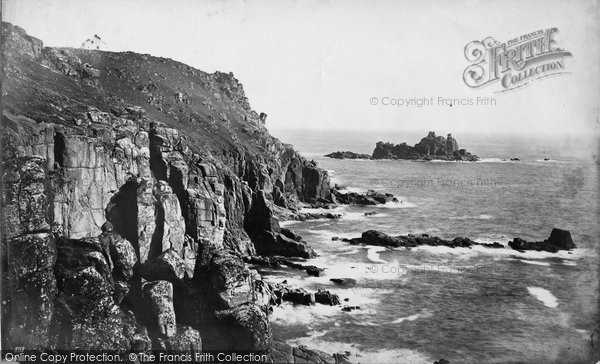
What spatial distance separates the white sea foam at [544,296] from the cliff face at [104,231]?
61.6 ft

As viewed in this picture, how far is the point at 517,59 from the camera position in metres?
30.8

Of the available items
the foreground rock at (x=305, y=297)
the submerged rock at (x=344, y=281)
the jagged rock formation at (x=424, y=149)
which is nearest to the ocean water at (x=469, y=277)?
the submerged rock at (x=344, y=281)

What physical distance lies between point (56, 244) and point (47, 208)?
185 cm

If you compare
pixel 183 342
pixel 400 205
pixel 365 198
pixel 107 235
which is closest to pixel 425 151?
pixel 365 198

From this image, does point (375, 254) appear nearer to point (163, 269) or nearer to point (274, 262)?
point (274, 262)

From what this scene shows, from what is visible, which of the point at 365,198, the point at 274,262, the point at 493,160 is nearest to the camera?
the point at 274,262

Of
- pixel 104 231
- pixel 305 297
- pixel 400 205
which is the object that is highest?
pixel 104 231

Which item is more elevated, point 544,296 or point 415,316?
point 544,296

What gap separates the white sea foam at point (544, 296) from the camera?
33900mm

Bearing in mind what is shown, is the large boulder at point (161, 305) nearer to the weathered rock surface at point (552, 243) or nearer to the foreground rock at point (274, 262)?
the foreground rock at point (274, 262)

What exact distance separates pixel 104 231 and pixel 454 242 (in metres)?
31.1

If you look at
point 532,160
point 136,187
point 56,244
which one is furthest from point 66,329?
point 532,160

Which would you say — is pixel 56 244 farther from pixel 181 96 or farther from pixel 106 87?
pixel 181 96

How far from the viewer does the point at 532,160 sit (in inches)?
2603
